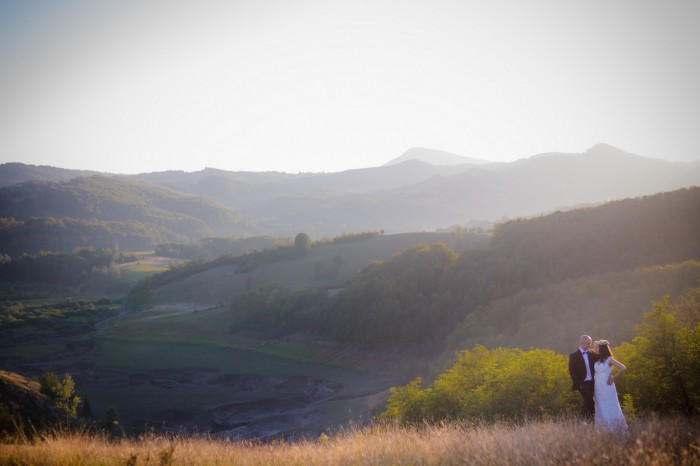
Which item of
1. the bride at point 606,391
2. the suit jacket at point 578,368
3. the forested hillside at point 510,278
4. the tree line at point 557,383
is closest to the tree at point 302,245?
the forested hillside at point 510,278

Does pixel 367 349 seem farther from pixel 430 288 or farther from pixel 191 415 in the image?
pixel 191 415

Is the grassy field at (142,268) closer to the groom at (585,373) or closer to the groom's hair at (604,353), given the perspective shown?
the groom at (585,373)

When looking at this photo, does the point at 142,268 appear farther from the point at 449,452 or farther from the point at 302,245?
the point at 449,452

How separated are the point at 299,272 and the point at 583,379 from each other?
9901 centimetres

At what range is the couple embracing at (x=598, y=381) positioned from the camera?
9227 millimetres

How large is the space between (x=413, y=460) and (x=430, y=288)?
6519cm

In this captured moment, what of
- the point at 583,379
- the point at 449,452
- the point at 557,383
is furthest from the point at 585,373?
the point at 449,452

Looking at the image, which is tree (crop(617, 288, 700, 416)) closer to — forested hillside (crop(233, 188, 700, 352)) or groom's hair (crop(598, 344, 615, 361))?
groom's hair (crop(598, 344, 615, 361))

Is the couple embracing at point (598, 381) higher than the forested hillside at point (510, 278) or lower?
higher

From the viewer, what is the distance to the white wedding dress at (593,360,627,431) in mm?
9102

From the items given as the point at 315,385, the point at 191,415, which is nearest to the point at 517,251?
the point at 315,385

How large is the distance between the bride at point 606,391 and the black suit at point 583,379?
0.22m

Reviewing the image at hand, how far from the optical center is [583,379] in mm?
10242

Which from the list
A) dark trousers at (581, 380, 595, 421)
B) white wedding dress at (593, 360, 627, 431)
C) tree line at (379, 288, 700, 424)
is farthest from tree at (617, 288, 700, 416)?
white wedding dress at (593, 360, 627, 431)
